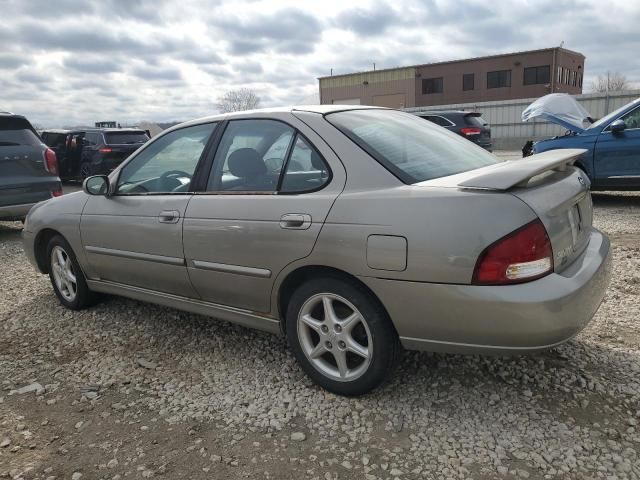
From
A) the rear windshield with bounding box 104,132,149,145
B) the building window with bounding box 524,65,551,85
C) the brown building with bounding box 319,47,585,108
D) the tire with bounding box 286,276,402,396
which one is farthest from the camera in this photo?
the brown building with bounding box 319,47,585,108

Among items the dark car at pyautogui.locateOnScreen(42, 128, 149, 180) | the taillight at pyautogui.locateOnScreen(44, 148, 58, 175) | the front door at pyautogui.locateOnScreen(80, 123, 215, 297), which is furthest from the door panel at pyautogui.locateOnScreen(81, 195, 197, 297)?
the dark car at pyautogui.locateOnScreen(42, 128, 149, 180)

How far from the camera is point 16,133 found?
7473mm

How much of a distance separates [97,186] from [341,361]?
2.33 m

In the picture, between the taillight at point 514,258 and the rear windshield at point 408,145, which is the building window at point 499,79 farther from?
the taillight at point 514,258

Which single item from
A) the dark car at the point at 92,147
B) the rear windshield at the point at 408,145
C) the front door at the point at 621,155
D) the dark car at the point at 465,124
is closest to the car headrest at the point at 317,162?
the rear windshield at the point at 408,145

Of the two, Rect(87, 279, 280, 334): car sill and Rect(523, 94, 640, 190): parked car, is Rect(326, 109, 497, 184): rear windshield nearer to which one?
Rect(87, 279, 280, 334): car sill

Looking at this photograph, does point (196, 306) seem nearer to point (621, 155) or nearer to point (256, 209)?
point (256, 209)

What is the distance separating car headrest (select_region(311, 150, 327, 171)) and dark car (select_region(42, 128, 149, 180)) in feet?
39.3

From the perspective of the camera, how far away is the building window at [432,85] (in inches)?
1879

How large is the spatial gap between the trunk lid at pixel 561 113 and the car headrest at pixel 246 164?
6.86m

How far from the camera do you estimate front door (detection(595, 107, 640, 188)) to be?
750 cm

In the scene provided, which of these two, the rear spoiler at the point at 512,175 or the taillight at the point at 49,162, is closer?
the rear spoiler at the point at 512,175

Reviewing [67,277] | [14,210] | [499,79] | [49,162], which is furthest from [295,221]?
[499,79]

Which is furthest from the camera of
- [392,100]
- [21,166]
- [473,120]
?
[392,100]
